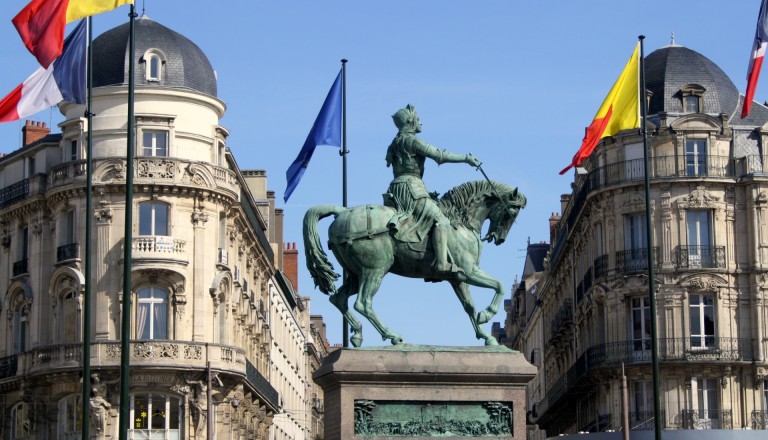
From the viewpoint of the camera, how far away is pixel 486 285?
25141 millimetres

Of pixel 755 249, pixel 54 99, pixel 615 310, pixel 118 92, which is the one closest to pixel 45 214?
pixel 118 92

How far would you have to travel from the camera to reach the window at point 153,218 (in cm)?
6122

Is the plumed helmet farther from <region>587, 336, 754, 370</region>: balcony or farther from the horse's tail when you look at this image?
<region>587, 336, 754, 370</region>: balcony

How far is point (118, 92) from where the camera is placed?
61531 mm

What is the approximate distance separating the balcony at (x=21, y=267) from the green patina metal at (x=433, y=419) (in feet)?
138

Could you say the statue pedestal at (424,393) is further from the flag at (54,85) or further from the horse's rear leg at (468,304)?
the flag at (54,85)

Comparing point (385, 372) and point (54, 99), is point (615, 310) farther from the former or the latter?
point (385, 372)

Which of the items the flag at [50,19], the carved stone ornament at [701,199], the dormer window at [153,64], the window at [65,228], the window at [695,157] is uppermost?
the dormer window at [153,64]

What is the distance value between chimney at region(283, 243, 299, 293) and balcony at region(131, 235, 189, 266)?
41176 mm

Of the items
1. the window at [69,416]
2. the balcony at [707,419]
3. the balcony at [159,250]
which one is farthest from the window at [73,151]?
the balcony at [707,419]

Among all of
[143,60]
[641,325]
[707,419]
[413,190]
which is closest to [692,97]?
[641,325]

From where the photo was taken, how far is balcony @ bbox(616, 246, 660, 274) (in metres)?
64.1

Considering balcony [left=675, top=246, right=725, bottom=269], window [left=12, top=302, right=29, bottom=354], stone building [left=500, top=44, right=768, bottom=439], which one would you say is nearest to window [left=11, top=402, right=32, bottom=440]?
window [left=12, top=302, right=29, bottom=354]

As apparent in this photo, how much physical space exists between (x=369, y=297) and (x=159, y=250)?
120 ft
